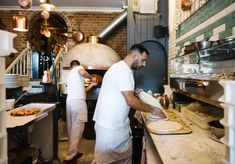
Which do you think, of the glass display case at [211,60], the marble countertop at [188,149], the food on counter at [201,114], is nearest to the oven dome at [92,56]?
the glass display case at [211,60]

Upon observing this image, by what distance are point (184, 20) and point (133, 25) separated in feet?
Result: 5.51

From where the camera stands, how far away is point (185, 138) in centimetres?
173

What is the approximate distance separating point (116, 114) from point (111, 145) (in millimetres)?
318

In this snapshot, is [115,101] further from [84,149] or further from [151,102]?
[84,149]

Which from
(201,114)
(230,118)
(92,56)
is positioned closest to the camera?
(230,118)

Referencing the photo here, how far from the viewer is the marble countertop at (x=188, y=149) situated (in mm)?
1305

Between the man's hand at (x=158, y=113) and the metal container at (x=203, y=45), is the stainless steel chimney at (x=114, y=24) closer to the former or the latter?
the man's hand at (x=158, y=113)

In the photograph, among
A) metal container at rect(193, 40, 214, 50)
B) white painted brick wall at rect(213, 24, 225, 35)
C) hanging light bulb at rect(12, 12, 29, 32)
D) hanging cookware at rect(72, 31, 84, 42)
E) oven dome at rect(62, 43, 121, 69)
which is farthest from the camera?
hanging cookware at rect(72, 31, 84, 42)

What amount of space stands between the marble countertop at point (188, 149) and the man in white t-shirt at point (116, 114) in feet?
1.67

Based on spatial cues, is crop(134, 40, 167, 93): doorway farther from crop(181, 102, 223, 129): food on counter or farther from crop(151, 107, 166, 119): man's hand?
crop(151, 107, 166, 119): man's hand

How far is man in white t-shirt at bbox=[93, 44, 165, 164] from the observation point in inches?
92.4

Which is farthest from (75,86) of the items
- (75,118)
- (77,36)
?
(77,36)

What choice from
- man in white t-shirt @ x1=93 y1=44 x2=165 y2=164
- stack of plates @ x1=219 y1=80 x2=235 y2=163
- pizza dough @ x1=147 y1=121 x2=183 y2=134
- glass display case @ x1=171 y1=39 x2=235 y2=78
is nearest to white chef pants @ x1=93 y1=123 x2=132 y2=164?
man in white t-shirt @ x1=93 y1=44 x2=165 y2=164

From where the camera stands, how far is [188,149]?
1479 millimetres
